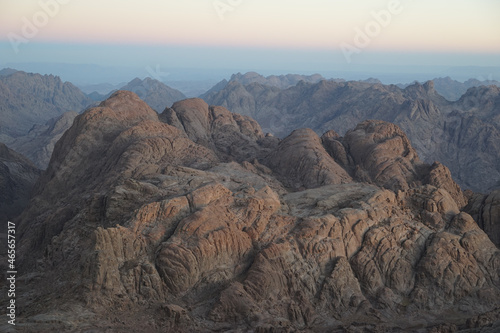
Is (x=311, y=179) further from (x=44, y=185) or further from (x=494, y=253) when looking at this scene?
(x=44, y=185)

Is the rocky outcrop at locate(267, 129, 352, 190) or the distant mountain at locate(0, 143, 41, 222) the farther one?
the distant mountain at locate(0, 143, 41, 222)

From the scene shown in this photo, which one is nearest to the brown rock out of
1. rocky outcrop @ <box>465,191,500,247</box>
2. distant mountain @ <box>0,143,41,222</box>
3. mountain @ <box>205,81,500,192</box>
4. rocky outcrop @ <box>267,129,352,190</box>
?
rocky outcrop @ <box>267,129,352,190</box>

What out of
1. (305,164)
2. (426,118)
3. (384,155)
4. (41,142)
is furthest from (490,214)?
(41,142)

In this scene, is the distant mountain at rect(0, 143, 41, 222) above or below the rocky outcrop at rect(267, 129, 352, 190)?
below

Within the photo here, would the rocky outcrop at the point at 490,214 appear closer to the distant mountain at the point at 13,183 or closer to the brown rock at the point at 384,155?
the brown rock at the point at 384,155

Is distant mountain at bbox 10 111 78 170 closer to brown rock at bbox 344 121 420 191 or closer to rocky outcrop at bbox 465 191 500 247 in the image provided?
brown rock at bbox 344 121 420 191
